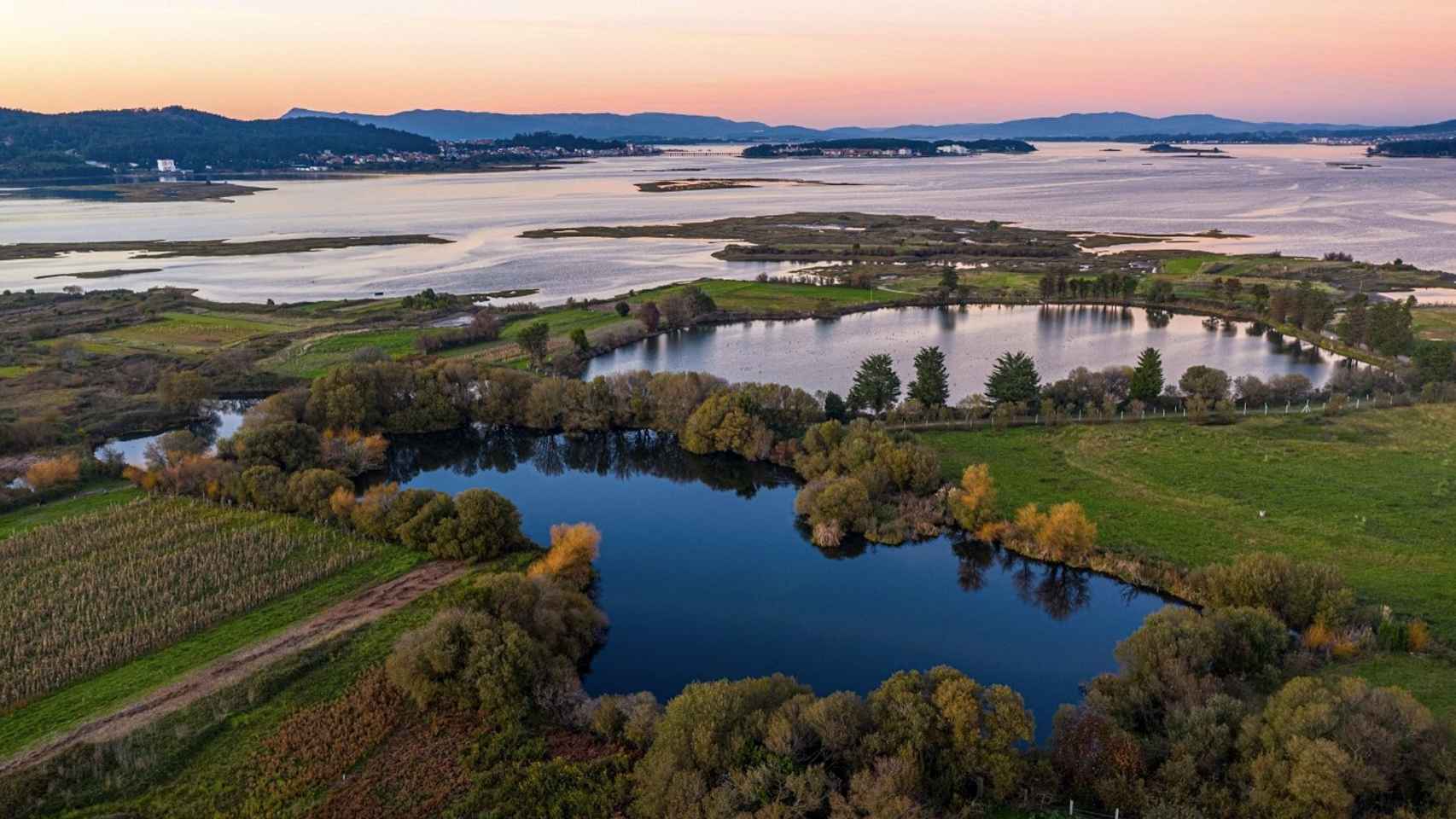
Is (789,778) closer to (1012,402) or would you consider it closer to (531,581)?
(531,581)

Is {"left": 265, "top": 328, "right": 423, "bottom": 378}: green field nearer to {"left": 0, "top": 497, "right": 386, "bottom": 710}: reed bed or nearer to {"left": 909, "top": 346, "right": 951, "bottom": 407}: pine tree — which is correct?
{"left": 0, "top": 497, "right": 386, "bottom": 710}: reed bed

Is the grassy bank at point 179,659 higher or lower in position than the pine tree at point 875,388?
lower

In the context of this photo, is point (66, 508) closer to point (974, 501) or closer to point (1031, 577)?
point (974, 501)

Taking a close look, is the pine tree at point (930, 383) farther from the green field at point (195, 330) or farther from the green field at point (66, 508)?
the green field at point (195, 330)

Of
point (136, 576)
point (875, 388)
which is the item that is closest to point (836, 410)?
point (875, 388)

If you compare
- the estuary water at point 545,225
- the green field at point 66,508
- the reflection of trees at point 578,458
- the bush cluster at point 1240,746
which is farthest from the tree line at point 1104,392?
the estuary water at point 545,225
